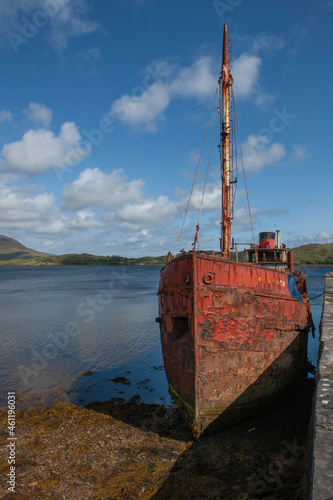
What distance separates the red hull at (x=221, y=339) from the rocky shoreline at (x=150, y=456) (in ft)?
2.06

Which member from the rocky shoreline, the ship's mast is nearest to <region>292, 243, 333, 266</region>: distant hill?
the ship's mast

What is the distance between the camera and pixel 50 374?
44.5ft

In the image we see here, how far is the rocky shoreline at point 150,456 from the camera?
625 cm

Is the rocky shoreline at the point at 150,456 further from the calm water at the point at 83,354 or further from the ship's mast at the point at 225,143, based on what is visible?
the ship's mast at the point at 225,143

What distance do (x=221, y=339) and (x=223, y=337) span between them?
8 cm

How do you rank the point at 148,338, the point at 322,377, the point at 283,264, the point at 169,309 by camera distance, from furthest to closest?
1. the point at 148,338
2. the point at 283,264
3. the point at 169,309
4. the point at 322,377

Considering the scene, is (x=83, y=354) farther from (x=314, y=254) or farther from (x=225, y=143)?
(x=314, y=254)

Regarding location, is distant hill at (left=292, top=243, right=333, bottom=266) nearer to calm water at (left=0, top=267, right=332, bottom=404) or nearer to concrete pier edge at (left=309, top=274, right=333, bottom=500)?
calm water at (left=0, top=267, right=332, bottom=404)

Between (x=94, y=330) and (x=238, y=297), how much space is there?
15127 mm

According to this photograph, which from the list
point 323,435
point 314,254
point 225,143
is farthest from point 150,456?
point 314,254

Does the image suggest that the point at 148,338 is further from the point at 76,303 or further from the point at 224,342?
the point at 76,303

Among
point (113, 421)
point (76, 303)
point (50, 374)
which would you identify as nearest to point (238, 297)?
point (113, 421)

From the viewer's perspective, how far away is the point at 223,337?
868cm

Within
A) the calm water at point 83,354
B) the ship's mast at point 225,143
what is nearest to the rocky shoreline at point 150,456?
the calm water at point 83,354
